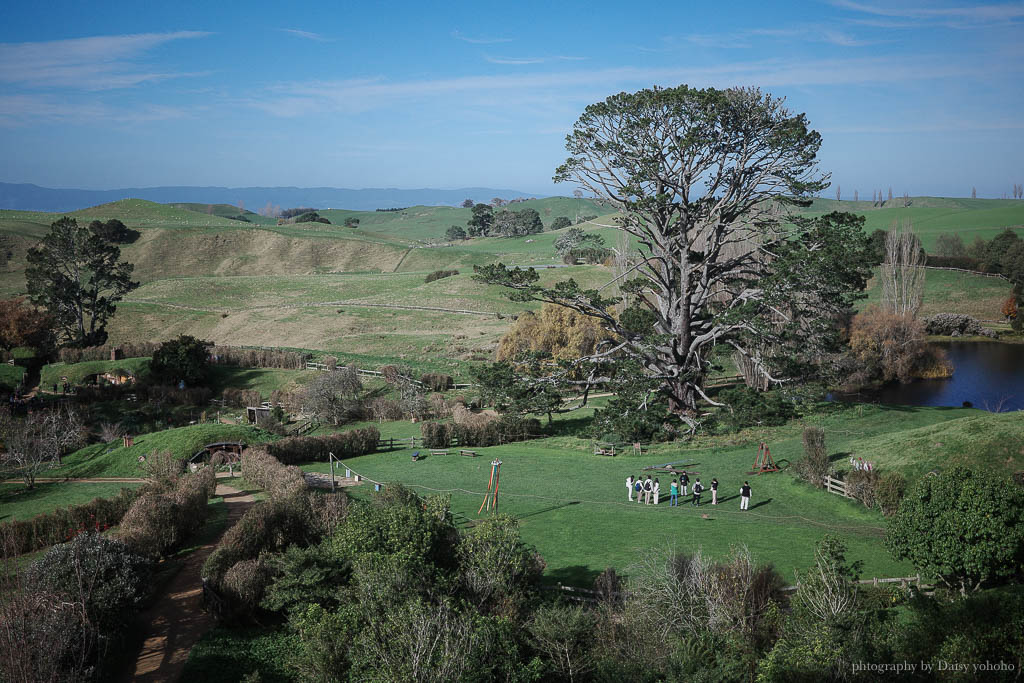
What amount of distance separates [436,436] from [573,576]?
16259mm

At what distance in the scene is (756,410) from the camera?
30.6m

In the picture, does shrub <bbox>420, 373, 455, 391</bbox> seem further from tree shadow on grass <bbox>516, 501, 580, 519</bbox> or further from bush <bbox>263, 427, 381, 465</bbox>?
tree shadow on grass <bbox>516, 501, 580, 519</bbox>

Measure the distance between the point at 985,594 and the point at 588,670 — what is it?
8146 millimetres

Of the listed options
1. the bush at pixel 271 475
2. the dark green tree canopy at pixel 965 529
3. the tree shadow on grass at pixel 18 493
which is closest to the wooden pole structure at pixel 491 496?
the bush at pixel 271 475

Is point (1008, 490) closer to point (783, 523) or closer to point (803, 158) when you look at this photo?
point (783, 523)

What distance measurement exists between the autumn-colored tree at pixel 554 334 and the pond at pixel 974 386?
18.0 meters

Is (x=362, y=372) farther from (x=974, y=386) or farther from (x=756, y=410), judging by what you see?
(x=974, y=386)

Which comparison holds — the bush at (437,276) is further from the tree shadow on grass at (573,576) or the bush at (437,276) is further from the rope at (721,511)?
the tree shadow on grass at (573,576)

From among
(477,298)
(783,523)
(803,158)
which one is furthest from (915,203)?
(783,523)

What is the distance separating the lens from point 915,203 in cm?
16950

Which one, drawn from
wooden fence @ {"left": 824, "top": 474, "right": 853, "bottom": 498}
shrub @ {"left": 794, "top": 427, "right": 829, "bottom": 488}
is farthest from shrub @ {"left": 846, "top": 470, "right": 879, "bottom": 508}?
shrub @ {"left": 794, "top": 427, "right": 829, "bottom": 488}

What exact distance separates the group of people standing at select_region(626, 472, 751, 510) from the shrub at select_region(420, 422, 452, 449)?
1136cm

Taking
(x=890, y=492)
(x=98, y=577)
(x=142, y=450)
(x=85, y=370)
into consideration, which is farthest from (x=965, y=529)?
(x=85, y=370)

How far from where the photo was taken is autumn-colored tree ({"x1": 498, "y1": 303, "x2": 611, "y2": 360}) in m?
51.2
